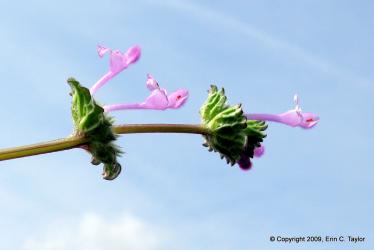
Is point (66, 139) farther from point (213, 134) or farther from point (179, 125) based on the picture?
point (213, 134)

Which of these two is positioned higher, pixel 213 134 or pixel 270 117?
pixel 270 117

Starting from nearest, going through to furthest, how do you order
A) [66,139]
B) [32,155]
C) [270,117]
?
[32,155], [66,139], [270,117]

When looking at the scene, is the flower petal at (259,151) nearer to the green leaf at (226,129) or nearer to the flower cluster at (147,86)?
the green leaf at (226,129)

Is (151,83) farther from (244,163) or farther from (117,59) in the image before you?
(244,163)

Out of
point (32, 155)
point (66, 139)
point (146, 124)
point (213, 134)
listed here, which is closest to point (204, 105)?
point (213, 134)

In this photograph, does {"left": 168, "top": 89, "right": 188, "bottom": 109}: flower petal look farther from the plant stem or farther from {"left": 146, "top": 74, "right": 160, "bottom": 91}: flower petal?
the plant stem

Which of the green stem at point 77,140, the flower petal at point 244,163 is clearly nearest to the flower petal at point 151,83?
the green stem at point 77,140

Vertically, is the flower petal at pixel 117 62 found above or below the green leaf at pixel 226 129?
above
